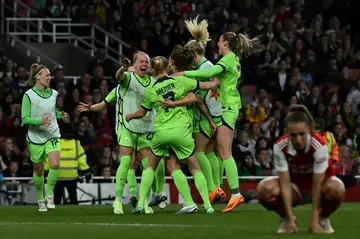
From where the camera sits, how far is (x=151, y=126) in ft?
59.9

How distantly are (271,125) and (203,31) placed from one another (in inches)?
402

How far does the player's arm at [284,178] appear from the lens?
1211 cm

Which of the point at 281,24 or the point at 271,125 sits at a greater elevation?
the point at 281,24

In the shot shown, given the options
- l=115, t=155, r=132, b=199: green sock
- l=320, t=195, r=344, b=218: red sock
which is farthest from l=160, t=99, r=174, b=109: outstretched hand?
l=320, t=195, r=344, b=218: red sock

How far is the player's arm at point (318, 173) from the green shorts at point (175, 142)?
179 inches

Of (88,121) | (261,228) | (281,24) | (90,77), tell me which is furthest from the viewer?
(281,24)

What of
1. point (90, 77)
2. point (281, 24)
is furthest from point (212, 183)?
point (281, 24)

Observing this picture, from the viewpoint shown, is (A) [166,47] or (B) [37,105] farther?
(A) [166,47]

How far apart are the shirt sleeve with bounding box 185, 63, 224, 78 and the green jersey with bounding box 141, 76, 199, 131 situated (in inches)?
4.0

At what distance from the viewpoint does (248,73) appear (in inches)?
1207

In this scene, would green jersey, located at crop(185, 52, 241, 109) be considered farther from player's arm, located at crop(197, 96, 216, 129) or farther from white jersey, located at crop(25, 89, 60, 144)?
white jersey, located at crop(25, 89, 60, 144)

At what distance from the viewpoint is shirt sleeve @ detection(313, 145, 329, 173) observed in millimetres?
12047

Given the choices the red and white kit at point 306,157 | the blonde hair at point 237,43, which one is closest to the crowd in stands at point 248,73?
the blonde hair at point 237,43

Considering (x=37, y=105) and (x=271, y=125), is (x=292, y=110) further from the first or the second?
(x=271, y=125)
